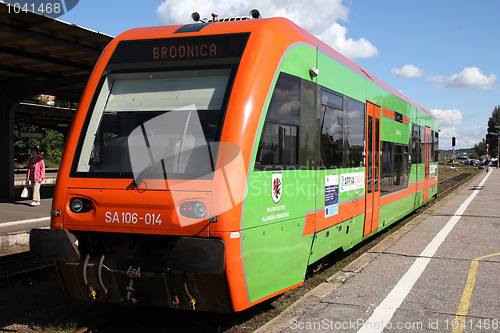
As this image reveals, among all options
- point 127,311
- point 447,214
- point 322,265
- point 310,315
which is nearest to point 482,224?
point 447,214

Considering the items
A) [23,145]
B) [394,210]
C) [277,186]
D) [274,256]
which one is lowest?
[394,210]

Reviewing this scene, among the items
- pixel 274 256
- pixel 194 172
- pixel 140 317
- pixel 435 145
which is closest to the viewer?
pixel 194 172

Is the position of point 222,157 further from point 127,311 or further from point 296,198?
point 127,311

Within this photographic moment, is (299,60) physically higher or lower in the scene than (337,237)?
higher

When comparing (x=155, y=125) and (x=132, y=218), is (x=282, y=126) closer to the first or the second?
(x=155, y=125)

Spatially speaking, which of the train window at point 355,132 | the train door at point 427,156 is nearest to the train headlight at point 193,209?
the train window at point 355,132

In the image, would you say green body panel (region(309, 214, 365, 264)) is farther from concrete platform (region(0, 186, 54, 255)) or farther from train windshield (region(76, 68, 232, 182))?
concrete platform (region(0, 186, 54, 255))

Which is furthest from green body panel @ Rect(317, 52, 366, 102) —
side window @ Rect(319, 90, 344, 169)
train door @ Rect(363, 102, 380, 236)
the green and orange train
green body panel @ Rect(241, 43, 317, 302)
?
train door @ Rect(363, 102, 380, 236)

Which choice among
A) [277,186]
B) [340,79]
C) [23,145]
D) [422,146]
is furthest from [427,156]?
[23,145]

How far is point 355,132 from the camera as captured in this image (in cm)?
820

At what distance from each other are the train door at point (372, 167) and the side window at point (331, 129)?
1.71m

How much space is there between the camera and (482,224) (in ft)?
42.2

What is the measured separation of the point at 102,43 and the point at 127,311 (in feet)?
30.6

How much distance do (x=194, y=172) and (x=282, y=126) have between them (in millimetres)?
1232
